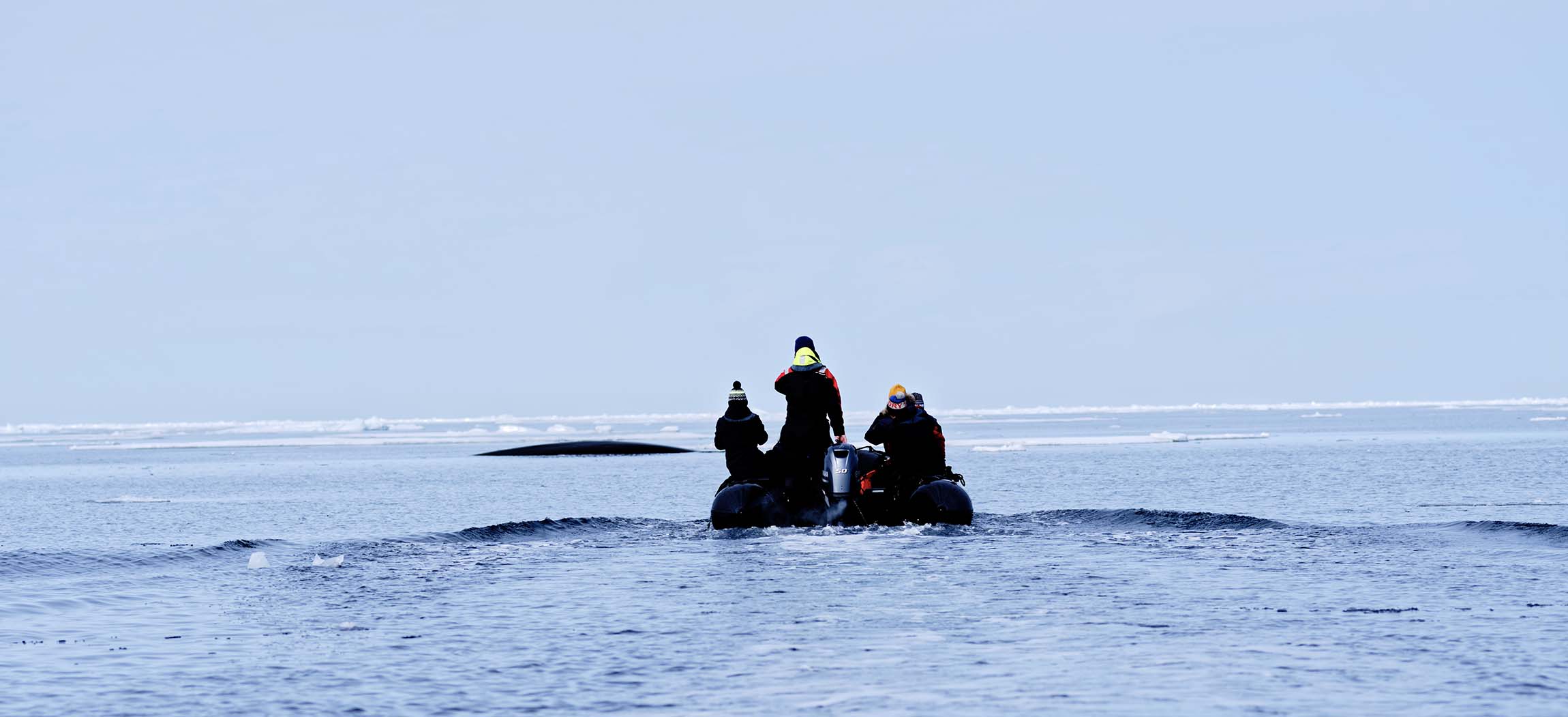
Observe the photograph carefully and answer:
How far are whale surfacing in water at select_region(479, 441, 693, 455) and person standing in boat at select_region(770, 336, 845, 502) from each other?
37388mm

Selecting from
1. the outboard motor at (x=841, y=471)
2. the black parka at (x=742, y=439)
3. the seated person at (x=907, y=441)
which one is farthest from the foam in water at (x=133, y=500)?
the seated person at (x=907, y=441)

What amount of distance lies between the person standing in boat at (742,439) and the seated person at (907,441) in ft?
5.39

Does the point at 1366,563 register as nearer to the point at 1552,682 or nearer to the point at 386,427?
the point at 1552,682

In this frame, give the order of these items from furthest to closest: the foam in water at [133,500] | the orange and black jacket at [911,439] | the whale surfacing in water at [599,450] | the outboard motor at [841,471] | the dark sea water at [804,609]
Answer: the whale surfacing in water at [599,450] → the foam in water at [133,500] → the orange and black jacket at [911,439] → the outboard motor at [841,471] → the dark sea water at [804,609]

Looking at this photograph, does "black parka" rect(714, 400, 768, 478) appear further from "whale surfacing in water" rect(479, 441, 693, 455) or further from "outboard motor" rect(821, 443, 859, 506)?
"whale surfacing in water" rect(479, 441, 693, 455)

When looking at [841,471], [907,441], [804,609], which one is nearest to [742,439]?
[841,471]

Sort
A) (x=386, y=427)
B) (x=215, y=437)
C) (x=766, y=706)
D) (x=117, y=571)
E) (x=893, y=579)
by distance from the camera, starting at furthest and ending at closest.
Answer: (x=386, y=427) → (x=215, y=437) → (x=117, y=571) → (x=893, y=579) → (x=766, y=706)

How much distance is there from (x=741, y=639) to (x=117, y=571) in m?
9.65

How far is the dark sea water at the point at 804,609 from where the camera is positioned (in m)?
9.36

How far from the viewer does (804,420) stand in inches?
805

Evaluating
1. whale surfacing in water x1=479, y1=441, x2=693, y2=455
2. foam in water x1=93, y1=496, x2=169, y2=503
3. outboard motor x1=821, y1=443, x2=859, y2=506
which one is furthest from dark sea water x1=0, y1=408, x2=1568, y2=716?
whale surfacing in water x1=479, y1=441, x2=693, y2=455

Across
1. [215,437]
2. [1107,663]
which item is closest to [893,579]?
[1107,663]

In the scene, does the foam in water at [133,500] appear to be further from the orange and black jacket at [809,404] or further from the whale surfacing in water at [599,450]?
the whale surfacing in water at [599,450]

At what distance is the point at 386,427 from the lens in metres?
121
